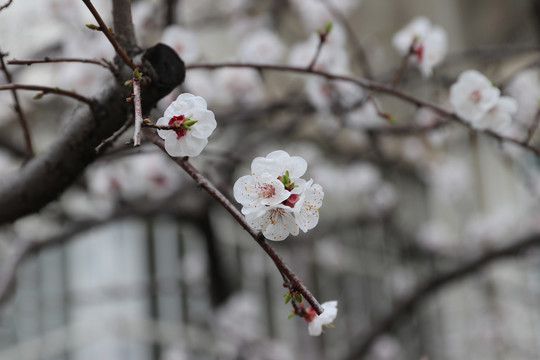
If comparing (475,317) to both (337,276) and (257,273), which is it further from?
(257,273)

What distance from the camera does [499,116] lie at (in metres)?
1.21

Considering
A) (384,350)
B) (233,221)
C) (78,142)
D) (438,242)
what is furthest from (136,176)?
(438,242)

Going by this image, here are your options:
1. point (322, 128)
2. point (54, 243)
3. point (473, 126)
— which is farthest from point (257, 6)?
point (473, 126)

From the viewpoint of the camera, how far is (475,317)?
5.04m

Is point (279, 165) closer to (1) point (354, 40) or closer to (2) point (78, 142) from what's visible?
(2) point (78, 142)

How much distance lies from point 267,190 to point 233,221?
9.55ft

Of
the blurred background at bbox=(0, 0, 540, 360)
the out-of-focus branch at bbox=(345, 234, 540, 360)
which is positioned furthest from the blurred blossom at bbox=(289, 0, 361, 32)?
the out-of-focus branch at bbox=(345, 234, 540, 360)

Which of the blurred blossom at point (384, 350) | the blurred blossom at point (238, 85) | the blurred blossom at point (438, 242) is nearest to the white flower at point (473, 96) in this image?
the blurred blossom at point (238, 85)

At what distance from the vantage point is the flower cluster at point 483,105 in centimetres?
121

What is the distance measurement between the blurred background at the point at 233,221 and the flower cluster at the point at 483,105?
178mm

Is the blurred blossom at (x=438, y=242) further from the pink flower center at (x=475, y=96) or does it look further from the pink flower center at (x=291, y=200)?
the pink flower center at (x=291, y=200)

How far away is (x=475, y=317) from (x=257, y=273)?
2154 mm

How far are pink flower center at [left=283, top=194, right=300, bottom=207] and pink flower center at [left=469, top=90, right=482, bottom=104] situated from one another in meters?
0.62

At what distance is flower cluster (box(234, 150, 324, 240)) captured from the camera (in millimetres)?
755
